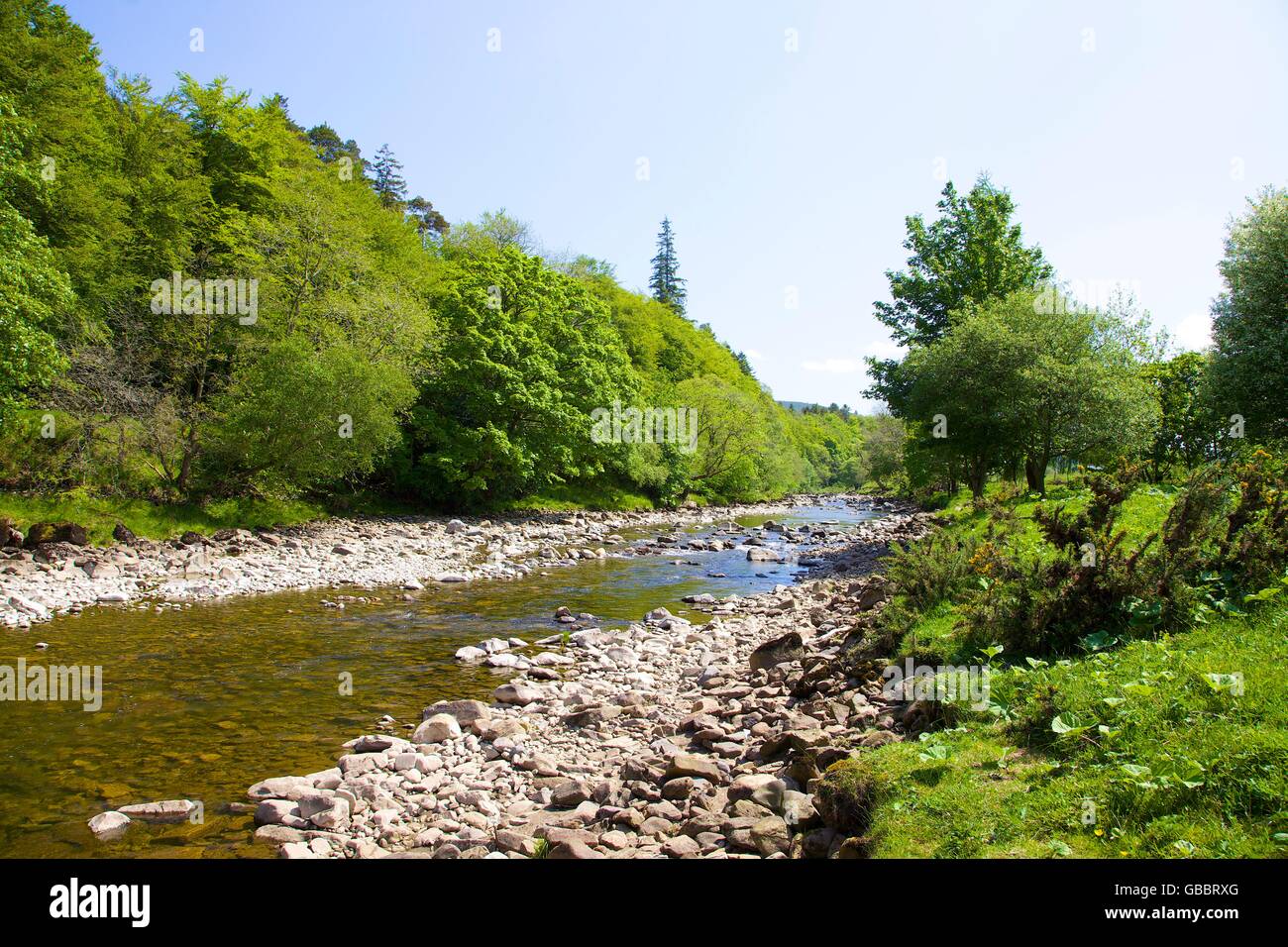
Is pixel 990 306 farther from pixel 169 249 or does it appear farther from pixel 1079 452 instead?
pixel 169 249

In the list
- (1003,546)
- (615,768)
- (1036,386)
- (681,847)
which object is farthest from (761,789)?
(1036,386)

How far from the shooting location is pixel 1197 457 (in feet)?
101

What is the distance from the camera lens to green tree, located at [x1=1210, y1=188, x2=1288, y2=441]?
22219 millimetres

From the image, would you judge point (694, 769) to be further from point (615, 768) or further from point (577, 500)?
point (577, 500)

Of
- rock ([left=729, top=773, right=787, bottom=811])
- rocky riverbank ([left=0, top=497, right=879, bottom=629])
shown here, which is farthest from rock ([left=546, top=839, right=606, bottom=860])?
rocky riverbank ([left=0, top=497, right=879, bottom=629])

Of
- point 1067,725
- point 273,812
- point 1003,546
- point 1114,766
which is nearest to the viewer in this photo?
point 1114,766

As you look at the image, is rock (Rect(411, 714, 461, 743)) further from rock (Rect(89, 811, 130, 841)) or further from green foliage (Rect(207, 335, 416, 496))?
green foliage (Rect(207, 335, 416, 496))

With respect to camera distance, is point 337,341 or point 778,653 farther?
point 337,341

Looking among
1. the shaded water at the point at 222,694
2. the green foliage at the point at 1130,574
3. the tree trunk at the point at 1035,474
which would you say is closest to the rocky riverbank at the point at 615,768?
the shaded water at the point at 222,694

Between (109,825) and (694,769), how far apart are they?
5.92 meters

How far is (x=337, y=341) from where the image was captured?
2934 centimetres
